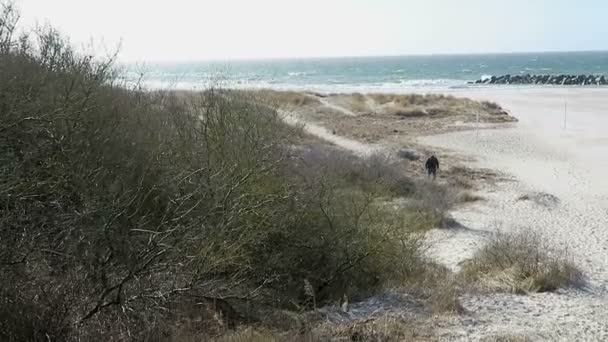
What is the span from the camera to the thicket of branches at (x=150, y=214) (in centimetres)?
532

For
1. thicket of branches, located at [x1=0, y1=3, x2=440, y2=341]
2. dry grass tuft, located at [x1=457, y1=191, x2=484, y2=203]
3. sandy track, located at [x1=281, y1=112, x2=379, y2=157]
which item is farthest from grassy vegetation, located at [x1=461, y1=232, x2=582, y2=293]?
sandy track, located at [x1=281, y1=112, x2=379, y2=157]

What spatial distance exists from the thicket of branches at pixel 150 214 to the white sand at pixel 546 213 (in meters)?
2.11

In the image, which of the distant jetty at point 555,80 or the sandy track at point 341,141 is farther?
the distant jetty at point 555,80

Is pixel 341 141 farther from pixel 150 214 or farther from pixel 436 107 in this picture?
pixel 150 214

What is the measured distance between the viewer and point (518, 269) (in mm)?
9969

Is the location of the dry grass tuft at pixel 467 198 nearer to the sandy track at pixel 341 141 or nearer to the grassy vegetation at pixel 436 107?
the sandy track at pixel 341 141

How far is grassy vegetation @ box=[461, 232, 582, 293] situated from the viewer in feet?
31.1

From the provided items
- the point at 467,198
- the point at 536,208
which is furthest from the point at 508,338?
the point at 467,198

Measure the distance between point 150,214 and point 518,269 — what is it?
6.29 metres

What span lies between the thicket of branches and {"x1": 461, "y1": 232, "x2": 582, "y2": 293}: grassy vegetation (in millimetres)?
1275

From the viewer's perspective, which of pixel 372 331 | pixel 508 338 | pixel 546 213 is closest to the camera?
pixel 372 331

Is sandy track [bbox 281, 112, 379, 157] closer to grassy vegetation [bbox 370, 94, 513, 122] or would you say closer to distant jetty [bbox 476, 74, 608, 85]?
grassy vegetation [bbox 370, 94, 513, 122]

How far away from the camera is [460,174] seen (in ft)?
77.3

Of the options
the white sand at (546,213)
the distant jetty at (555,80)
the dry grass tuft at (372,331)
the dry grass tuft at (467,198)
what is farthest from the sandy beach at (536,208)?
the distant jetty at (555,80)
